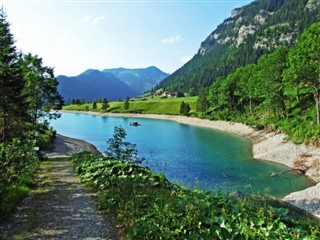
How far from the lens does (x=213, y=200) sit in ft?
40.4

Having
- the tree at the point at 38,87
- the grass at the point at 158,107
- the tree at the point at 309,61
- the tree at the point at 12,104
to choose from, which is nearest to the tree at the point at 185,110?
the grass at the point at 158,107

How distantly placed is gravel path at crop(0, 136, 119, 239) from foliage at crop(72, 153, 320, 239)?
2.70 feet

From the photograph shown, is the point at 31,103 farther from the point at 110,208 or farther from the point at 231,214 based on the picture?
the point at 231,214

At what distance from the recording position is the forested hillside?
57.1ft

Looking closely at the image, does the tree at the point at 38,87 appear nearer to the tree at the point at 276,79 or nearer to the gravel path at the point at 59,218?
the gravel path at the point at 59,218

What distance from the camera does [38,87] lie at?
44.8 meters

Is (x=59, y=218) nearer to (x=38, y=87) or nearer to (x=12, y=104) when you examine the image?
(x=12, y=104)

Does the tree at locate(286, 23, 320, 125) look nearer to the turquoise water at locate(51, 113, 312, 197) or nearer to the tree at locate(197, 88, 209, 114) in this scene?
the turquoise water at locate(51, 113, 312, 197)

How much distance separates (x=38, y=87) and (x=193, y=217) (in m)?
39.2

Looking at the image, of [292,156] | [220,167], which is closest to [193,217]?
[220,167]

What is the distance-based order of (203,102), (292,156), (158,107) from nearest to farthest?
(292,156) < (203,102) < (158,107)

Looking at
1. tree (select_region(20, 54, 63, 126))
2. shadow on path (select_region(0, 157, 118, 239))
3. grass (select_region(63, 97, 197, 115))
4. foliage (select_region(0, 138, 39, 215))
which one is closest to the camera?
shadow on path (select_region(0, 157, 118, 239))

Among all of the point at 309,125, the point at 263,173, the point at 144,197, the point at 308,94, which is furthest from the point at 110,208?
the point at 308,94

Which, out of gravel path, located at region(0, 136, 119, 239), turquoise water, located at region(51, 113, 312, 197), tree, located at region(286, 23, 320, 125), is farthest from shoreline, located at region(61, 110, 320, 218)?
gravel path, located at region(0, 136, 119, 239)
